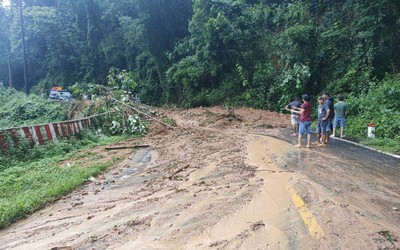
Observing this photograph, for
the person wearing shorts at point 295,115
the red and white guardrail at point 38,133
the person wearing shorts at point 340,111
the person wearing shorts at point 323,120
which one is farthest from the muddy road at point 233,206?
the red and white guardrail at point 38,133

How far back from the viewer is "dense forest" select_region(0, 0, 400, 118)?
16.8 meters

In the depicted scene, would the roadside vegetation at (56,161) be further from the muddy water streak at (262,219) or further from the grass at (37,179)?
the muddy water streak at (262,219)

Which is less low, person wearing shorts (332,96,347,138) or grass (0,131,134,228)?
person wearing shorts (332,96,347,138)

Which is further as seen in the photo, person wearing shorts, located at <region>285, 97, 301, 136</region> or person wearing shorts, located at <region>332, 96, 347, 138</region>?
person wearing shorts, located at <region>285, 97, 301, 136</region>

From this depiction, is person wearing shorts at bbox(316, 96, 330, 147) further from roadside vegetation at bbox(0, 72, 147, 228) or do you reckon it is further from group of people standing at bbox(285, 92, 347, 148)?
roadside vegetation at bbox(0, 72, 147, 228)

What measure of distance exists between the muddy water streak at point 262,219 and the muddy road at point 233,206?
1 centimetres

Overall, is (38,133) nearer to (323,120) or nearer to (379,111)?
(323,120)

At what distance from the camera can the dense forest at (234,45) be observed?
16750 mm

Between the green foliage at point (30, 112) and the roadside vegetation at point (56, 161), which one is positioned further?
the green foliage at point (30, 112)

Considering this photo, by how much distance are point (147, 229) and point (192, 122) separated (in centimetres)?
1535

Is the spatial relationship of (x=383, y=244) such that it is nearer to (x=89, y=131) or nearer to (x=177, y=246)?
(x=177, y=246)

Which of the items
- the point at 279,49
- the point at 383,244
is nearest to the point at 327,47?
the point at 279,49

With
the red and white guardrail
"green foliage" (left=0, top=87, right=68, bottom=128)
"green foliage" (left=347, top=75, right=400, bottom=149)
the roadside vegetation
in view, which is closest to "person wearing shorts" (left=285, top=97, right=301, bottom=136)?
"green foliage" (left=347, top=75, right=400, bottom=149)

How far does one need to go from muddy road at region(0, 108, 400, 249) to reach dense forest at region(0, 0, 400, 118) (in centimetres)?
838
